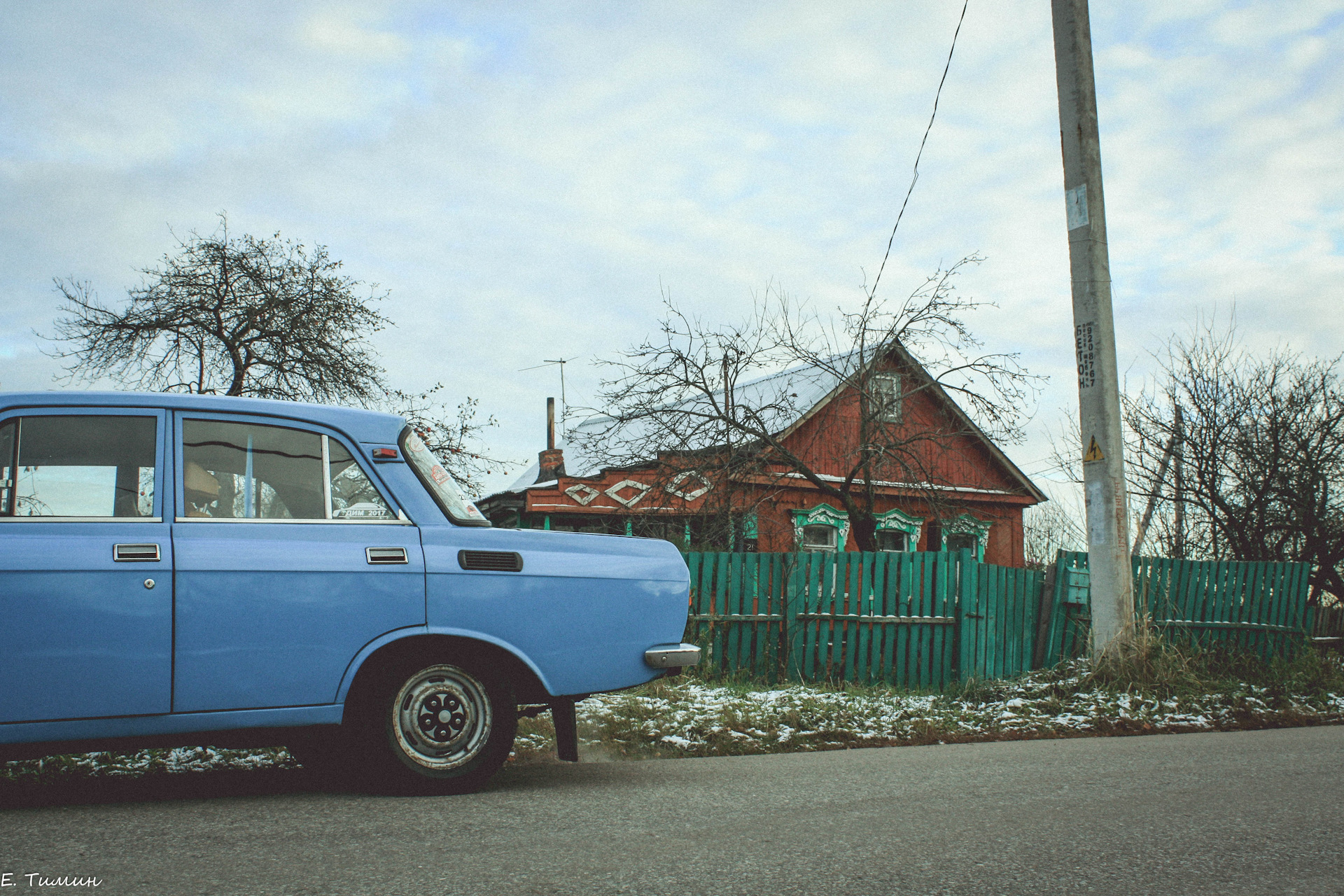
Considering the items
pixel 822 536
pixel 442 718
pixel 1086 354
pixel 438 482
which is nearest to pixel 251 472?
pixel 438 482

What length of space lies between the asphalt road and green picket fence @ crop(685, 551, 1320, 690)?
5062 mm

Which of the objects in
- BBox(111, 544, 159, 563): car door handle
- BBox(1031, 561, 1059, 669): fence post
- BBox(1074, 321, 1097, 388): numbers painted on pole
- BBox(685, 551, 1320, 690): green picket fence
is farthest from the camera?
BBox(1031, 561, 1059, 669): fence post

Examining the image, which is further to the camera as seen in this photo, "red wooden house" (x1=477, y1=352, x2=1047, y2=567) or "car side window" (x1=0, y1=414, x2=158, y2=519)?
"red wooden house" (x1=477, y1=352, x2=1047, y2=567)

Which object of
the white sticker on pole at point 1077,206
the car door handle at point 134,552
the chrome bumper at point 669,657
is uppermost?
the white sticker on pole at point 1077,206

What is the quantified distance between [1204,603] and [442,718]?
33.5 feet

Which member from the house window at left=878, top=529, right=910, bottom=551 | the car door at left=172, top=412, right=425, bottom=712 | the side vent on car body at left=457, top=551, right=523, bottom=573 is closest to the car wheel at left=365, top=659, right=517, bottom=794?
the car door at left=172, top=412, right=425, bottom=712

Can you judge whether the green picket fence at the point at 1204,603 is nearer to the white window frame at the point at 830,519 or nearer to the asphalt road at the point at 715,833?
the asphalt road at the point at 715,833

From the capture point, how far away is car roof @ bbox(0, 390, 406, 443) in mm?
4414

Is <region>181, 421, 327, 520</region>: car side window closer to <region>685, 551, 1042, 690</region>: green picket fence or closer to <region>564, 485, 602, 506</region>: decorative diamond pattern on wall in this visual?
<region>685, 551, 1042, 690</region>: green picket fence

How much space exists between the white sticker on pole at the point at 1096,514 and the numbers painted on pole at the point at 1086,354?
95 cm

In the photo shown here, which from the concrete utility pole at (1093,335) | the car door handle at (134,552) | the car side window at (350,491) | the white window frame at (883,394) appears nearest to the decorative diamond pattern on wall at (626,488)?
the white window frame at (883,394)

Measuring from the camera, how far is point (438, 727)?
4742mm

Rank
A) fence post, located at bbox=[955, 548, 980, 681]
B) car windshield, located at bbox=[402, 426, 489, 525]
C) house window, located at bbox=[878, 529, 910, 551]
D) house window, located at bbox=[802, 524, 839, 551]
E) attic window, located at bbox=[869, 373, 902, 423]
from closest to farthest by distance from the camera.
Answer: car windshield, located at bbox=[402, 426, 489, 525] < fence post, located at bbox=[955, 548, 980, 681] < attic window, located at bbox=[869, 373, 902, 423] < house window, located at bbox=[802, 524, 839, 551] < house window, located at bbox=[878, 529, 910, 551]

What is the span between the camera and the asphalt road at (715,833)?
3320 mm
